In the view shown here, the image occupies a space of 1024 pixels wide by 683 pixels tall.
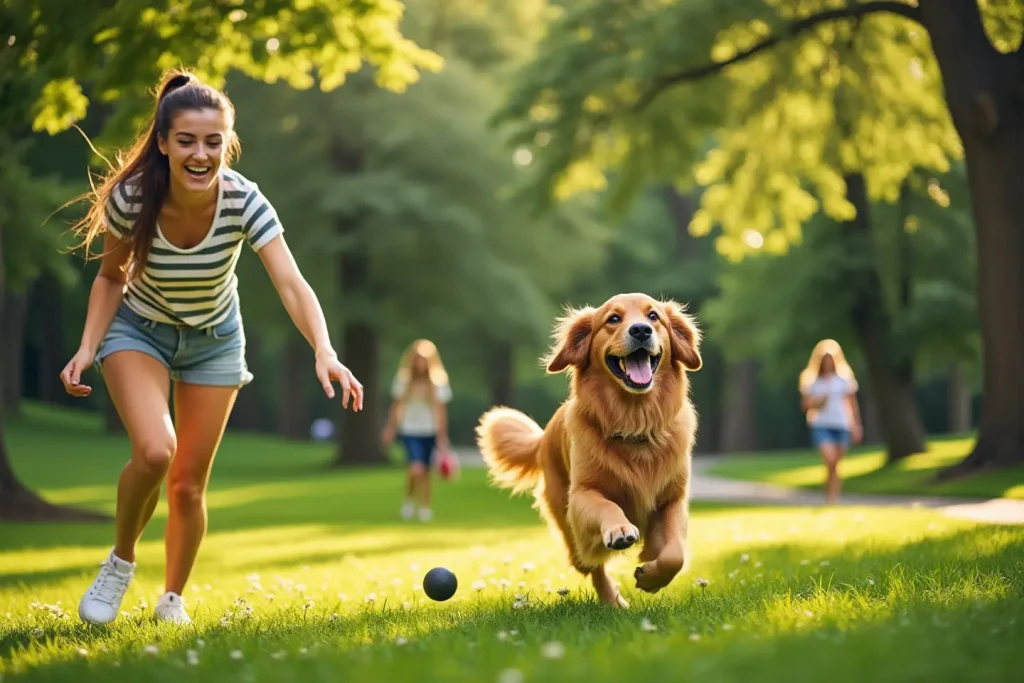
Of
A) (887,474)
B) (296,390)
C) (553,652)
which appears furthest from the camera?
(296,390)

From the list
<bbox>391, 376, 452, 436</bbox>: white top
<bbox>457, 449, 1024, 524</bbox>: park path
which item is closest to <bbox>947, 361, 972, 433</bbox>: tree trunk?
<bbox>457, 449, 1024, 524</bbox>: park path

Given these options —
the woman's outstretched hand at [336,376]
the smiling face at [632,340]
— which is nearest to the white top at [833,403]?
the smiling face at [632,340]

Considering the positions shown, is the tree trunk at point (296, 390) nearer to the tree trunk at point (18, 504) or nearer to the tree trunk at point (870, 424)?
the tree trunk at point (870, 424)

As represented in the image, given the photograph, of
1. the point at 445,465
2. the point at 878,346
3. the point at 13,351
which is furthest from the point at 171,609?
the point at 13,351

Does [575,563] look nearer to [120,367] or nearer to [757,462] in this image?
[120,367]

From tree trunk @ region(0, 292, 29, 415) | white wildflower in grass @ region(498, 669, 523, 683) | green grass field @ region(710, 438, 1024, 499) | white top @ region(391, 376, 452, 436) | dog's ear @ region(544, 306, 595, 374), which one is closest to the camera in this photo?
white wildflower in grass @ region(498, 669, 523, 683)

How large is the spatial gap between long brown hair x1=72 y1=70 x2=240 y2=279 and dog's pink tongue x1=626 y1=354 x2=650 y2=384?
2.16 m

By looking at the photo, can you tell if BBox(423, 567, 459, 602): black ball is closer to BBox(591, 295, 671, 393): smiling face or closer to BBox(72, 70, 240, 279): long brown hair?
BBox(591, 295, 671, 393): smiling face

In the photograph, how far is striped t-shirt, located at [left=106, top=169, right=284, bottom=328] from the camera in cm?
547

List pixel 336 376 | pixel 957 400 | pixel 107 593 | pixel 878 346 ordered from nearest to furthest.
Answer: pixel 336 376 → pixel 107 593 → pixel 878 346 → pixel 957 400

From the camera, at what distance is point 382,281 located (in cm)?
2750

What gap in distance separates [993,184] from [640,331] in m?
9.26

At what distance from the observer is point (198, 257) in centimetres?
554

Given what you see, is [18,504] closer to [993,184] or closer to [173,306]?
[173,306]
